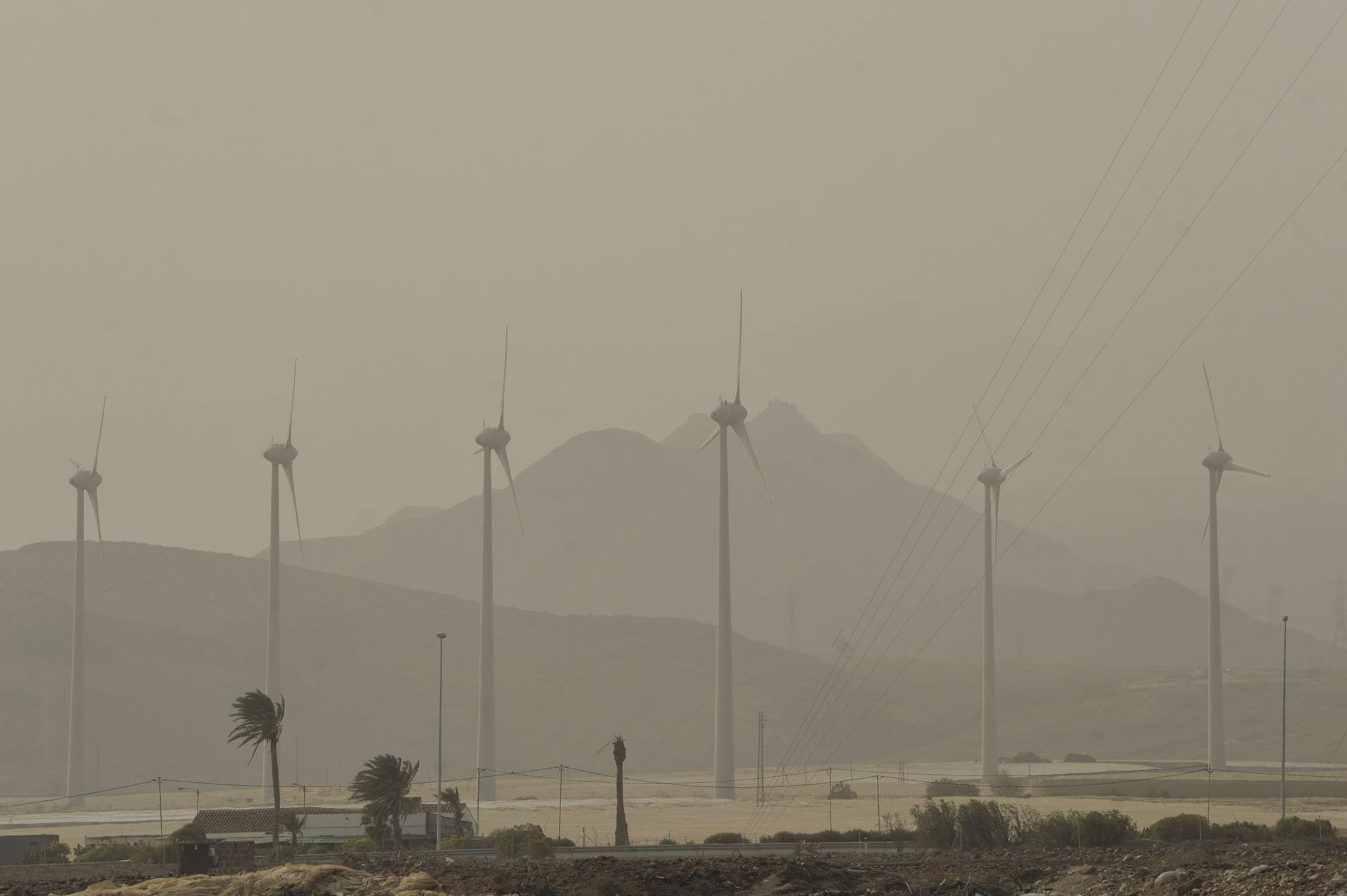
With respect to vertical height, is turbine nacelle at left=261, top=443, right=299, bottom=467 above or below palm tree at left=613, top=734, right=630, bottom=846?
above

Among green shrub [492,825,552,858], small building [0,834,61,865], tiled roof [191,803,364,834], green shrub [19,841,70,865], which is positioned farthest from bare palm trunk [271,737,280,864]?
small building [0,834,61,865]

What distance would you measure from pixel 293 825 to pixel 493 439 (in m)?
81.5

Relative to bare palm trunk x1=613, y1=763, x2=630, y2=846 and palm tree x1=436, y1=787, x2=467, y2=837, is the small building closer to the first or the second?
palm tree x1=436, y1=787, x2=467, y2=837

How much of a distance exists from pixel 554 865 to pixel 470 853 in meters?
16.5

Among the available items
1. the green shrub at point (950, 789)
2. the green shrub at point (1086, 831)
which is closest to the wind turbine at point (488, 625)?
the green shrub at point (950, 789)

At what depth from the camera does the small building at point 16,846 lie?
80250 mm

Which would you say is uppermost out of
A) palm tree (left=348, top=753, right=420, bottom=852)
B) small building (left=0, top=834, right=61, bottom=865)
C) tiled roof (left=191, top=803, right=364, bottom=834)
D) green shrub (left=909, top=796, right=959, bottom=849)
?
palm tree (left=348, top=753, right=420, bottom=852)

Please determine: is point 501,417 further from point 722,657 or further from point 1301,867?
point 1301,867

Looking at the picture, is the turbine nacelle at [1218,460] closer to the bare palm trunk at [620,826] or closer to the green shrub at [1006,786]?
the green shrub at [1006,786]

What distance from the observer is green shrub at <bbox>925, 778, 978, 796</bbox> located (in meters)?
126

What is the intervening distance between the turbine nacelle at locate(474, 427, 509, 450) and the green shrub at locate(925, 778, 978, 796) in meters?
50.5

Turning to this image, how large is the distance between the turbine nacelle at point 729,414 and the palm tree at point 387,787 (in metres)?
70.6

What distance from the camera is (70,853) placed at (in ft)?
297

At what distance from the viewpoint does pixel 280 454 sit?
522 feet
